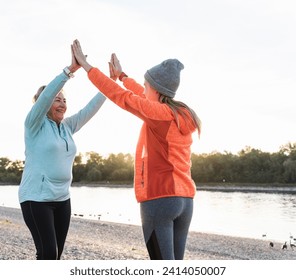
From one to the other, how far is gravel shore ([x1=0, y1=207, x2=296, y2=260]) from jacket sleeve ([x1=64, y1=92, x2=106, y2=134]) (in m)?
5.02

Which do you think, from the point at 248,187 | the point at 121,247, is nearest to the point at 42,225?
the point at 121,247

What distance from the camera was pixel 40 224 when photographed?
2.81 m

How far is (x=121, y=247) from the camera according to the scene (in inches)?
519

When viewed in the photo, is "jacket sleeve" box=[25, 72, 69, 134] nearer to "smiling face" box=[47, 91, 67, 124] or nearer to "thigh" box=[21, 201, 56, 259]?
"smiling face" box=[47, 91, 67, 124]

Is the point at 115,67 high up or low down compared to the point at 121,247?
up

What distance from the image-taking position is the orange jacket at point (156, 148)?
228cm

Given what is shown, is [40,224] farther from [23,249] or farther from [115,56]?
[23,249]

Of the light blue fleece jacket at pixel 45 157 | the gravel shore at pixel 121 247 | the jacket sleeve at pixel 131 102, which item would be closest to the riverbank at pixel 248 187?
the gravel shore at pixel 121 247

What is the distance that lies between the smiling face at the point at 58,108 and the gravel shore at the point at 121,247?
5160 millimetres

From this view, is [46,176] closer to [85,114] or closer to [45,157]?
[45,157]

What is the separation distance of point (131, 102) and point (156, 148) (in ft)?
0.82

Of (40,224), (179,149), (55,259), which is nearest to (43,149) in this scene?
(40,224)

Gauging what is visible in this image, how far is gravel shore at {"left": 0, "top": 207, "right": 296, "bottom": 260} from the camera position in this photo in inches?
374
